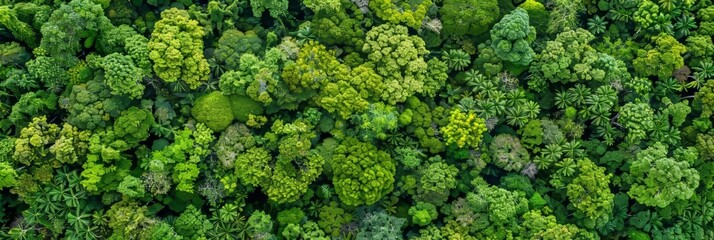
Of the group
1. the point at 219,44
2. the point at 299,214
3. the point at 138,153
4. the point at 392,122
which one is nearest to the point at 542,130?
the point at 392,122

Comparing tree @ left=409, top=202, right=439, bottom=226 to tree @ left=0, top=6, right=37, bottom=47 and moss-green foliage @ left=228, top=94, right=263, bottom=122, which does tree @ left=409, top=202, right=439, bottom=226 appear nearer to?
moss-green foliage @ left=228, top=94, right=263, bottom=122

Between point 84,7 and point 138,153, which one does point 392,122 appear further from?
point 84,7

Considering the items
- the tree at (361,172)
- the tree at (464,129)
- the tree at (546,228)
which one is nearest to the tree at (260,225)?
the tree at (361,172)

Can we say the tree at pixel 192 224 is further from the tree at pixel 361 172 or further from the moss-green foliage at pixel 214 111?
the tree at pixel 361 172

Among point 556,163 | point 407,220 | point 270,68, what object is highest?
point 270,68

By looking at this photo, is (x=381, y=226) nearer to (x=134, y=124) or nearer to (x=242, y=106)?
(x=242, y=106)
